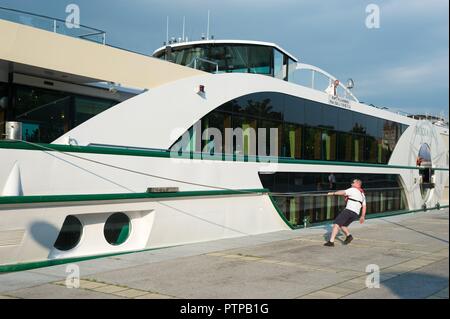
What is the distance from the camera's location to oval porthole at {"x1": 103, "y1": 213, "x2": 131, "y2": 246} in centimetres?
A: 828

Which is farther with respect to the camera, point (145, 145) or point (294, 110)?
point (294, 110)

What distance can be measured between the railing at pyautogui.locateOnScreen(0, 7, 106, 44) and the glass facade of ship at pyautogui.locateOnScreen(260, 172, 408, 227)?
5.17 metres

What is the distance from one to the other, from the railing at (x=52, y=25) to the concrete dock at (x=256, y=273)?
3660mm

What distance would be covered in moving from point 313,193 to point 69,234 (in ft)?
25.4

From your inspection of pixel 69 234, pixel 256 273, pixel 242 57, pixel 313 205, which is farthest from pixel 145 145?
pixel 313 205

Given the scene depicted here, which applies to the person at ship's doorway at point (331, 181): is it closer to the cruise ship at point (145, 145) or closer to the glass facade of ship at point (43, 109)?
the cruise ship at point (145, 145)

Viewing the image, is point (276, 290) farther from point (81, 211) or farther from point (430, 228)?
point (430, 228)

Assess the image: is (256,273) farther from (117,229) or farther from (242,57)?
(242,57)

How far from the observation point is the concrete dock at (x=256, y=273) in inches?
223

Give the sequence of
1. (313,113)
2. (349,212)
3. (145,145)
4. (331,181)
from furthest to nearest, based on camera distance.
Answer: (331,181) → (313,113) → (349,212) → (145,145)

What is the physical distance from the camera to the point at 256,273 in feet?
22.2

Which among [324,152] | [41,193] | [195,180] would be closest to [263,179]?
[195,180]

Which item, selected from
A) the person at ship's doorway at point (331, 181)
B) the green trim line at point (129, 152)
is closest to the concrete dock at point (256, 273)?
the green trim line at point (129, 152)

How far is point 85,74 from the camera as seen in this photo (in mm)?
8102
